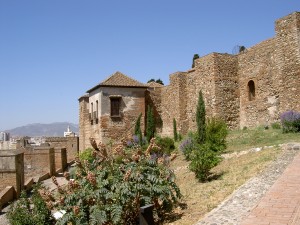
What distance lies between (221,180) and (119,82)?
1756cm

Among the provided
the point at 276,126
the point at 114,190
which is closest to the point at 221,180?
the point at 114,190

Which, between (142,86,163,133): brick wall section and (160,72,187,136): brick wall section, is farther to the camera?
(142,86,163,133): brick wall section

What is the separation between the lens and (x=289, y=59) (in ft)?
56.5

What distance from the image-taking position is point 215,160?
11.0 meters

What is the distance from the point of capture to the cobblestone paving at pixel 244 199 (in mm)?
6094

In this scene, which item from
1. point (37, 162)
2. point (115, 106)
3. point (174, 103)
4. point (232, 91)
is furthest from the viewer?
point (174, 103)

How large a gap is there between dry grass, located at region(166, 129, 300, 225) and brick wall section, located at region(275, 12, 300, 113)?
9.84 ft

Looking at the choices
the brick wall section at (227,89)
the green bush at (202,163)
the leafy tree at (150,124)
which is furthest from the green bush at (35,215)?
the leafy tree at (150,124)

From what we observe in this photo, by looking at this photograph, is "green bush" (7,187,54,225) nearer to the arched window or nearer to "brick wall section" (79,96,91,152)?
the arched window

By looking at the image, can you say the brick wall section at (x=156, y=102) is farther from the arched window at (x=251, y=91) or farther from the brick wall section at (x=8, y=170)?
the brick wall section at (x=8, y=170)

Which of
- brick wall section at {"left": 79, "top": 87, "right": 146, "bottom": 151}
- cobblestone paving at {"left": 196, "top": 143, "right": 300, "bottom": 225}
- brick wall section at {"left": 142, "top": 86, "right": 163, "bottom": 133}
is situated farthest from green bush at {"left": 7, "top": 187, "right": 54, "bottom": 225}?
brick wall section at {"left": 142, "top": 86, "right": 163, "bottom": 133}

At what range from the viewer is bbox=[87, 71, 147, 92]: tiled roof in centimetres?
2580

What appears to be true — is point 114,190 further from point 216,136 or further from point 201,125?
point 201,125

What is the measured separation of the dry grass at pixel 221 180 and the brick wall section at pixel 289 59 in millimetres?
3000
